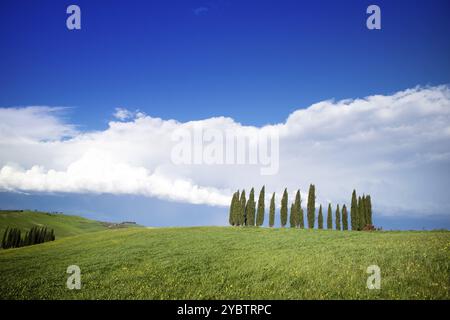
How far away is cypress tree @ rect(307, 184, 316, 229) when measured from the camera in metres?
74.9

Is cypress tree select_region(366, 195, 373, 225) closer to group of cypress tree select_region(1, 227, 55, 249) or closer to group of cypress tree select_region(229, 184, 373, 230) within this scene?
group of cypress tree select_region(229, 184, 373, 230)

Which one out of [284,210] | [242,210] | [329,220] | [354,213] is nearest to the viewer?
[354,213]

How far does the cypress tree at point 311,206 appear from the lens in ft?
246

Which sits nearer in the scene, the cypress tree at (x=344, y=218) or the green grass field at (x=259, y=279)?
the green grass field at (x=259, y=279)

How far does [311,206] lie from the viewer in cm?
7644

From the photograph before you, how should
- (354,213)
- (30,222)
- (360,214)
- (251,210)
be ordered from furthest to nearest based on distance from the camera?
(30,222), (251,210), (354,213), (360,214)

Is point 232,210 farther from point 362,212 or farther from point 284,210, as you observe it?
point 362,212

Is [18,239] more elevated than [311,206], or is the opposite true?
[311,206]

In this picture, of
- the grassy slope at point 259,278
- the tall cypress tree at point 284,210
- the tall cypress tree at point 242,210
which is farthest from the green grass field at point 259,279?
the tall cypress tree at point 242,210

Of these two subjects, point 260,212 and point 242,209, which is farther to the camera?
point 242,209

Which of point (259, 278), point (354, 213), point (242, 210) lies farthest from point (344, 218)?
point (259, 278)

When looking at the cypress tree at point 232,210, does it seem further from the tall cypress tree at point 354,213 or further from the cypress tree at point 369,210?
the cypress tree at point 369,210
